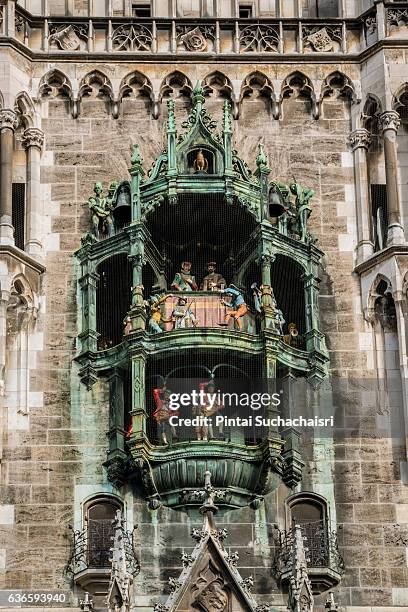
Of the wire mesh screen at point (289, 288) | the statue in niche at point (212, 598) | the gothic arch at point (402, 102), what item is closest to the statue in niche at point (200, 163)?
the wire mesh screen at point (289, 288)

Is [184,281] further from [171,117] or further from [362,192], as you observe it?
[362,192]

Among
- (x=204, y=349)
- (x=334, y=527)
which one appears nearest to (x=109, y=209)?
(x=204, y=349)

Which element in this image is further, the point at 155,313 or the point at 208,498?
the point at 155,313

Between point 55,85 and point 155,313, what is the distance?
3.51 m

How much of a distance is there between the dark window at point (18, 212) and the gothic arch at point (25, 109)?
812 millimetres

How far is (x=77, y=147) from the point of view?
94.4 feet

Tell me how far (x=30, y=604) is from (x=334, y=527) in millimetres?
3488

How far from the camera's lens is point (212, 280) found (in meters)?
27.8

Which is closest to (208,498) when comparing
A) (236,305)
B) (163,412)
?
(163,412)

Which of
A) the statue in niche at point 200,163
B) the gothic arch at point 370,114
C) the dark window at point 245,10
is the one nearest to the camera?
the statue in niche at point 200,163

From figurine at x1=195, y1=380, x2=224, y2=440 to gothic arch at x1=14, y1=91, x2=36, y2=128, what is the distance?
409 centimetres

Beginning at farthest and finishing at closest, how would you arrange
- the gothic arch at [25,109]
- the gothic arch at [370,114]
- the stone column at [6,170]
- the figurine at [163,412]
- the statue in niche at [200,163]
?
the gothic arch at [370,114]
the gothic arch at [25,109]
the statue in niche at [200,163]
the stone column at [6,170]
the figurine at [163,412]

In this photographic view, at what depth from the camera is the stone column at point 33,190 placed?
28.0 metres

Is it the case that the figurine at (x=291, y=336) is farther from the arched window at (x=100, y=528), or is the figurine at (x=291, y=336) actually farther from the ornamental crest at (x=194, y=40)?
the ornamental crest at (x=194, y=40)
